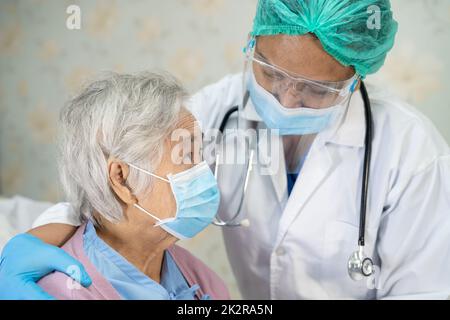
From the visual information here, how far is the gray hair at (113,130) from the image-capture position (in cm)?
128

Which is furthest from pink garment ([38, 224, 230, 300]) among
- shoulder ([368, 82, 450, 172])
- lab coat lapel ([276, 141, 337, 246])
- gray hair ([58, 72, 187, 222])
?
shoulder ([368, 82, 450, 172])

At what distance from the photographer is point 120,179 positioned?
4.32 ft

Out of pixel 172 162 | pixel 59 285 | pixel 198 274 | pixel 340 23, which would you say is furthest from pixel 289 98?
pixel 59 285

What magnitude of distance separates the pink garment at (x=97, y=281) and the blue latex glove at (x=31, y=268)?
0.02 m

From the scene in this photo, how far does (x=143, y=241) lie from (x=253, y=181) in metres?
0.43

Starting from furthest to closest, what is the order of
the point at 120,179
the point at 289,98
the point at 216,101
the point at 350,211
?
1. the point at 216,101
2. the point at 350,211
3. the point at 289,98
4. the point at 120,179

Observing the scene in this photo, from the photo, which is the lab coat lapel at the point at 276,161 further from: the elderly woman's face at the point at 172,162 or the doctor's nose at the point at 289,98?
the elderly woman's face at the point at 172,162

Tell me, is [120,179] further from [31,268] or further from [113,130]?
[31,268]

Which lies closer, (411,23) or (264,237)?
(264,237)

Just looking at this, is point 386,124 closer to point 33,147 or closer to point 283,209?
point 283,209

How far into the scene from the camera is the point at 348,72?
1407 millimetres

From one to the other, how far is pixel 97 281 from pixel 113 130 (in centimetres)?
36

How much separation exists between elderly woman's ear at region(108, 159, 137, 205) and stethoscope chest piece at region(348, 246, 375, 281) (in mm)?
606
